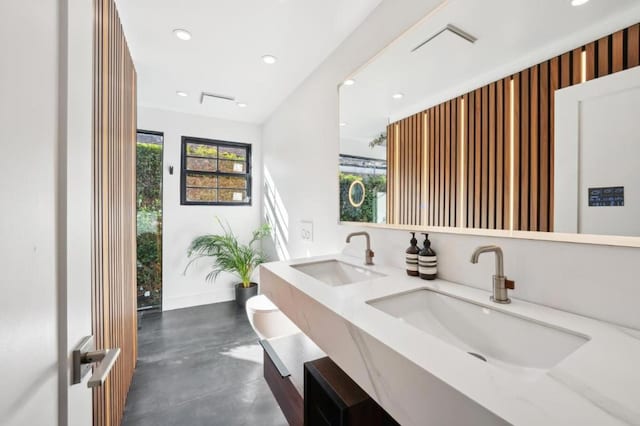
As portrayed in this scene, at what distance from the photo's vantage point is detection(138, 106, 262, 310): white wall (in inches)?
127

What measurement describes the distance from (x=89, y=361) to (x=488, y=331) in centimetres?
109

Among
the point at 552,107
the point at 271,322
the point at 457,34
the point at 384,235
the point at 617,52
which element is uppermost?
the point at 457,34

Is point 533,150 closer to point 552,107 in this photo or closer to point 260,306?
point 552,107

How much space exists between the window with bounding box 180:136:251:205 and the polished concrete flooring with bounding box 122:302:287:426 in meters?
1.50

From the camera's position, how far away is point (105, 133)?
1215 millimetres

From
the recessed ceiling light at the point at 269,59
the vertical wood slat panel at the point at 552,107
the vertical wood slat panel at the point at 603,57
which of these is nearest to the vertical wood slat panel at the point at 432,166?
the vertical wood slat panel at the point at 552,107

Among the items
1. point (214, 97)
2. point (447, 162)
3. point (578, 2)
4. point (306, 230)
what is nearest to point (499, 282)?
point (447, 162)

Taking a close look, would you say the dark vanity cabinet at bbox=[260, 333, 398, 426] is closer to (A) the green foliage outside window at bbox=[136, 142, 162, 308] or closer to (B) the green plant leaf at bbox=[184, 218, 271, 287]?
(B) the green plant leaf at bbox=[184, 218, 271, 287]

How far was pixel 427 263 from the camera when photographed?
3.83 feet

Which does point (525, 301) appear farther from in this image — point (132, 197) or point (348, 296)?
point (132, 197)

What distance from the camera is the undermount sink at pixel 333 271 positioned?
1469 mm

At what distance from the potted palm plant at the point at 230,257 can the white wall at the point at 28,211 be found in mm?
2821

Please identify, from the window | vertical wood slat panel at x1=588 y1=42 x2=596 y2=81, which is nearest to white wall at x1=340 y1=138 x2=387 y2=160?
vertical wood slat panel at x1=588 y1=42 x2=596 y2=81

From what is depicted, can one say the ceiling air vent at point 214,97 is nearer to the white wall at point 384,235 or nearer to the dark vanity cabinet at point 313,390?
the white wall at point 384,235
